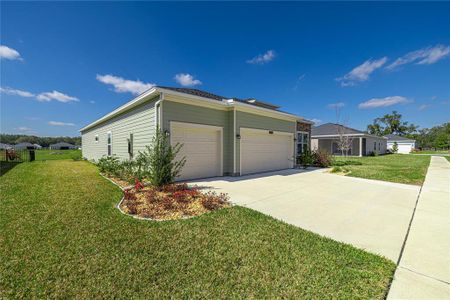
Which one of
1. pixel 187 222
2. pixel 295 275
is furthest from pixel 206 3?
pixel 295 275

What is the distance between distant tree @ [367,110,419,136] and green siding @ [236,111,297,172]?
2267 inches

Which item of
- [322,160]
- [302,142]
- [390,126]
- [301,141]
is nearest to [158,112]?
[301,141]

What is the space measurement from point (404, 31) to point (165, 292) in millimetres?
15985

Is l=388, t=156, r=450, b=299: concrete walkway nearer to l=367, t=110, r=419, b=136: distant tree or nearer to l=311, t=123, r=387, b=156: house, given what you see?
l=311, t=123, r=387, b=156: house

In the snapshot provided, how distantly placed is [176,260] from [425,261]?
3.41 m

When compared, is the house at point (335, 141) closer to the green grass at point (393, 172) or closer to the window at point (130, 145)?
the green grass at point (393, 172)

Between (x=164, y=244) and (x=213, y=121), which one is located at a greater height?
(x=213, y=121)

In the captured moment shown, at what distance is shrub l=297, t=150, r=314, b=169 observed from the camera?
13523 millimetres

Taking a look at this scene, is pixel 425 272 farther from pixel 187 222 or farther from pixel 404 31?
pixel 404 31

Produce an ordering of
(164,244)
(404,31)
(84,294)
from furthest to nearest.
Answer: (404,31), (164,244), (84,294)

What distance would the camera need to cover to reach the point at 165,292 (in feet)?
6.55

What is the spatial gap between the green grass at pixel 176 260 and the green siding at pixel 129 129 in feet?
14.9

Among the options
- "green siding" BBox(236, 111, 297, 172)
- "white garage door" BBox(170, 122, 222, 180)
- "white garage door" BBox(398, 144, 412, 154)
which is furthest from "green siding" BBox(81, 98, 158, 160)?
"white garage door" BBox(398, 144, 412, 154)

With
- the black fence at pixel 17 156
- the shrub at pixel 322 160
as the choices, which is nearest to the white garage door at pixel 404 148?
the shrub at pixel 322 160
